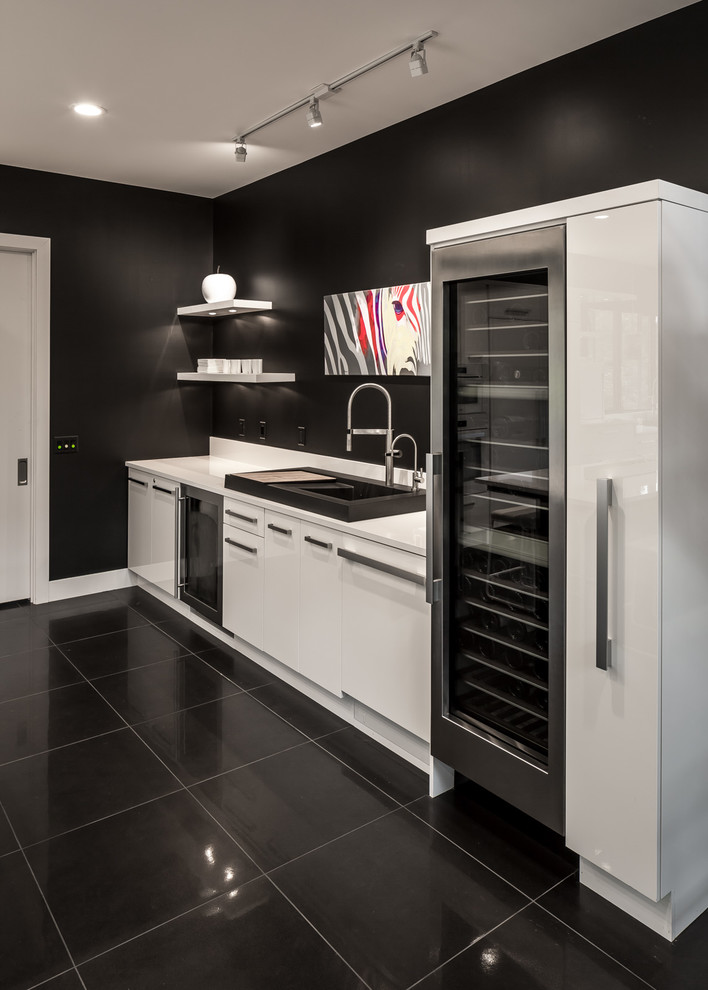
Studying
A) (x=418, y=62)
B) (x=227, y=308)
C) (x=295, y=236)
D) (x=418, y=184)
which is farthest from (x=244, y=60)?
(x=227, y=308)

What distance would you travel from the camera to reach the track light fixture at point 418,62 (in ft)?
9.04

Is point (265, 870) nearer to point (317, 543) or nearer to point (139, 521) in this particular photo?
point (317, 543)

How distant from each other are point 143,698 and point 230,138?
2969 millimetres

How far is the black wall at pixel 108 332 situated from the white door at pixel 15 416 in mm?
164

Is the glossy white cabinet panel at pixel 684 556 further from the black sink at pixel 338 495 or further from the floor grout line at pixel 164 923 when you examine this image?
the black sink at pixel 338 495

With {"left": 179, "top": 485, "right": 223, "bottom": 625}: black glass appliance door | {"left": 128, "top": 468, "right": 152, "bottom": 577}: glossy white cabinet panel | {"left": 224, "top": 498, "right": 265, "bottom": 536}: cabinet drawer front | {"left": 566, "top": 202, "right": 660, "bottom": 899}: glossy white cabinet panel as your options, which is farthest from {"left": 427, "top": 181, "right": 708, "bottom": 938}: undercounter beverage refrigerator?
{"left": 128, "top": 468, "right": 152, "bottom": 577}: glossy white cabinet panel

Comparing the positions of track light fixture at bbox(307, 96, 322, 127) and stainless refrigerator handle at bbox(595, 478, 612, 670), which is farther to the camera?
track light fixture at bbox(307, 96, 322, 127)

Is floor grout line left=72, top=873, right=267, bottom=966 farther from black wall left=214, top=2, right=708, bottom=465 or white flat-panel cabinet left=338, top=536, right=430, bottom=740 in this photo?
black wall left=214, top=2, right=708, bottom=465

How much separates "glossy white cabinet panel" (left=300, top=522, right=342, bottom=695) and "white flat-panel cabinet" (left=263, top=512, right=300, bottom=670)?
0.05 meters

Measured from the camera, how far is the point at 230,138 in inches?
157

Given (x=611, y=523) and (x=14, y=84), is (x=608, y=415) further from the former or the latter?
(x=14, y=84)

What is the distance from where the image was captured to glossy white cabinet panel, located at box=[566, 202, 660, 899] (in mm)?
1854

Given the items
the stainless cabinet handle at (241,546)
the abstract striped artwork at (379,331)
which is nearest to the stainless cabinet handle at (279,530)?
the stainless cabinet handle at (241,546)

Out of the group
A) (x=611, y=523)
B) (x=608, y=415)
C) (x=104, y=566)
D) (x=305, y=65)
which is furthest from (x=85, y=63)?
(x=104, y=566)
